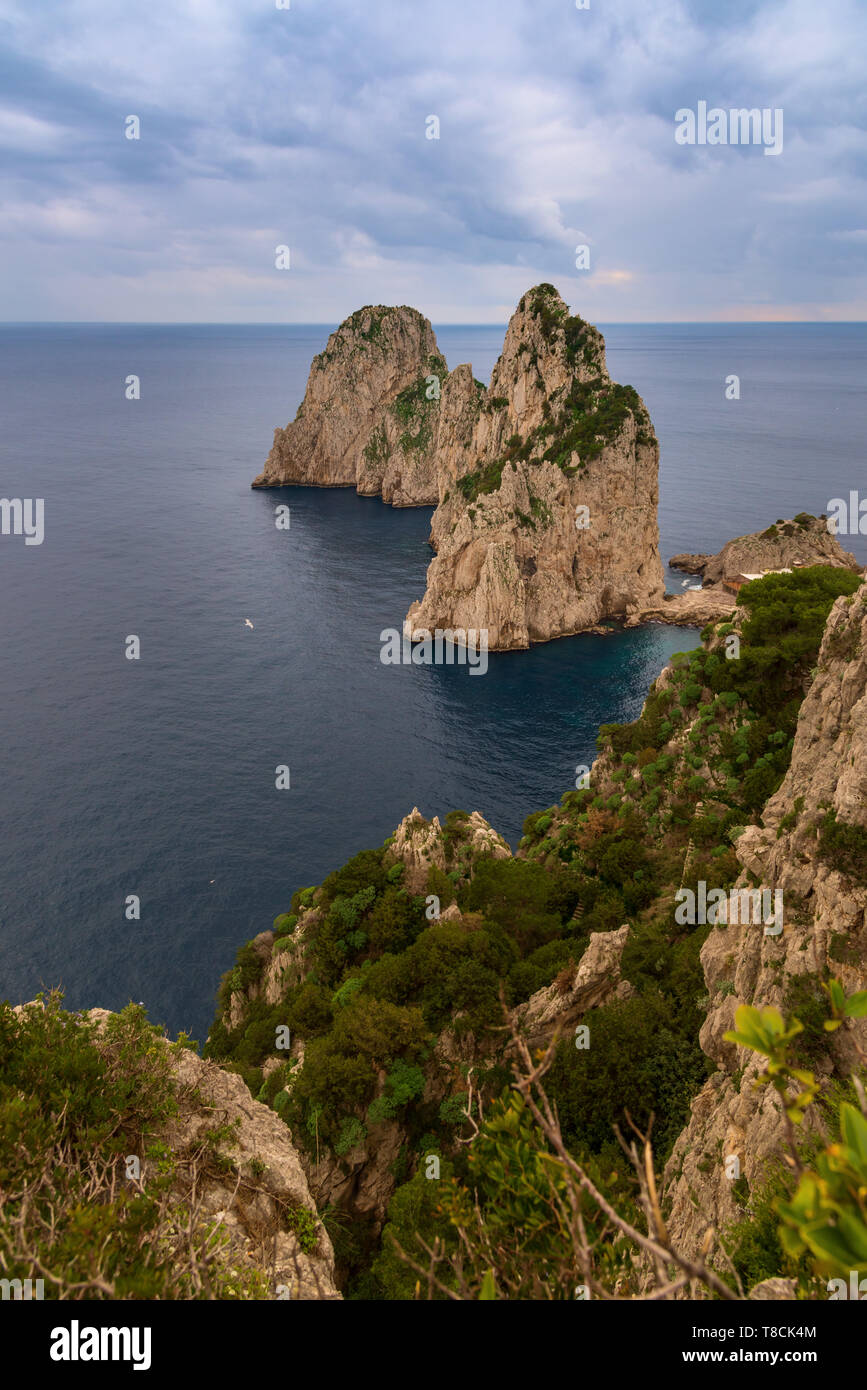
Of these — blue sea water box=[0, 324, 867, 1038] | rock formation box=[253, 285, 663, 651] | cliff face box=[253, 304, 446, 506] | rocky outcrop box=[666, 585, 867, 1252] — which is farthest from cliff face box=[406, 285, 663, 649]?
rocky outcrop box=[666, 585, 867, 1252]

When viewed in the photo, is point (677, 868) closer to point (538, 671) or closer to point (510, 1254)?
point (510, 1254)

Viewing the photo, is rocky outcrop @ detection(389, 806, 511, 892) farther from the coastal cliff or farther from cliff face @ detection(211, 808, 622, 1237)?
cliff face @ detection(211, 808, 622, 1237)

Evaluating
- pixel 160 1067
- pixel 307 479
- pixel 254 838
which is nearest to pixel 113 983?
pixel 254 838

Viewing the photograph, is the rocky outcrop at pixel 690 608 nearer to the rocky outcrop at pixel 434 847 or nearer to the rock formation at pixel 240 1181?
the rocky outcrop at pixel 434 847

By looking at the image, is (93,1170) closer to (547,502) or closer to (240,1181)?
(240,1181)

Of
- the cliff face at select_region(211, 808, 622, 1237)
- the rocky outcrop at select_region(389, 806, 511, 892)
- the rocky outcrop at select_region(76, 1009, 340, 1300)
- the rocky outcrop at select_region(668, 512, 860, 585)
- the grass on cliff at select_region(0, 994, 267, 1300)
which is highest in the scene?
the rocky outcrop at select_region(668, 512, 860, 585)
